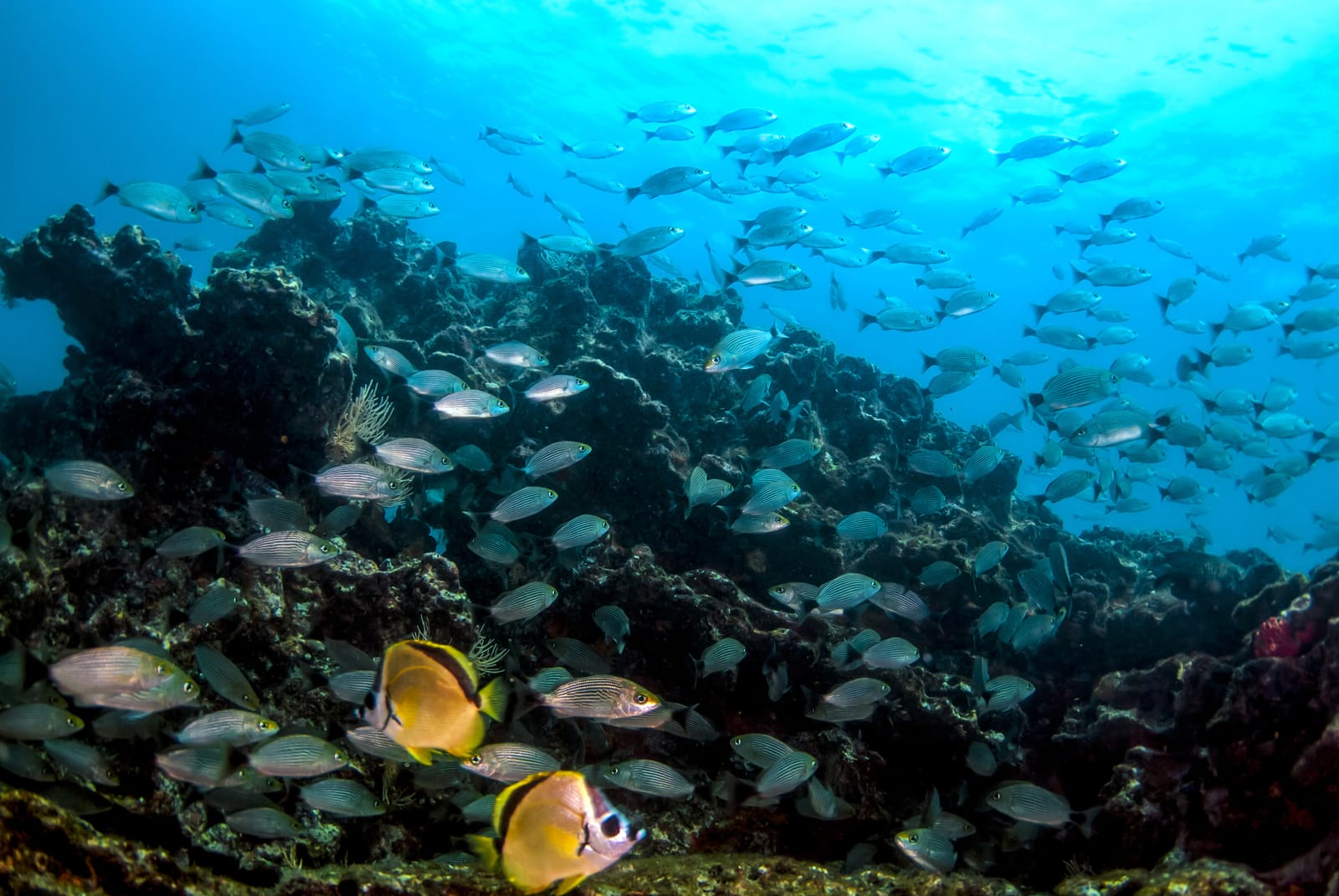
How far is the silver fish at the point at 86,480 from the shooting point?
442cm

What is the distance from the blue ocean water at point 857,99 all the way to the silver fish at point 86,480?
48.9 feet

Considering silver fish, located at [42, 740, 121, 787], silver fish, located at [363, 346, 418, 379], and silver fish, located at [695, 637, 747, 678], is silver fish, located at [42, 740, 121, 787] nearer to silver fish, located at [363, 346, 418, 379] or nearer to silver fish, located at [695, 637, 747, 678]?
silver fish, located at [695, 637, 747, 678]

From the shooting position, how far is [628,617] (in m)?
5.80

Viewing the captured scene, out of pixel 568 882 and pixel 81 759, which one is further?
pixel 81 759

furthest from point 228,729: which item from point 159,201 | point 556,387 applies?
point 159,201

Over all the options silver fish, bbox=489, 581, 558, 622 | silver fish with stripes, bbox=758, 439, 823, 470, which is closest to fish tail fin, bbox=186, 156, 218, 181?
silver fish, bbox=489, 581, 558, 622

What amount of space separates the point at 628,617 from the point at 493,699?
3200 mm

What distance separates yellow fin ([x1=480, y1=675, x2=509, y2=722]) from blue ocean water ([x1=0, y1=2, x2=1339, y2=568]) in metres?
14.7

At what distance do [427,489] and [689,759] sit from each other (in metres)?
4.93

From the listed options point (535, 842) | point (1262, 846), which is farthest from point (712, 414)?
point (535, 842)

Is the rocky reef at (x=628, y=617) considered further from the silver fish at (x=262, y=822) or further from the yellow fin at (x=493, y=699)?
the yellow fin at (x=493, y=699)

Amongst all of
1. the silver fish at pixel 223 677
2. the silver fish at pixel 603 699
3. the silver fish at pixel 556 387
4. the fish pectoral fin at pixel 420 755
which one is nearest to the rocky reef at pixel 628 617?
the silver fish at pixel 223 677

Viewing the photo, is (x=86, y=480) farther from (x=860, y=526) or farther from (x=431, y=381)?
(x=860, y=526)

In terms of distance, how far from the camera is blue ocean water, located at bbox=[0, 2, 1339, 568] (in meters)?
24.3
